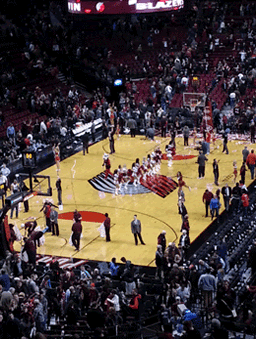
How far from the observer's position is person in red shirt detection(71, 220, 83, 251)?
1193 inches

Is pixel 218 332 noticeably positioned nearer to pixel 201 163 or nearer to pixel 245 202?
pixel 245 202

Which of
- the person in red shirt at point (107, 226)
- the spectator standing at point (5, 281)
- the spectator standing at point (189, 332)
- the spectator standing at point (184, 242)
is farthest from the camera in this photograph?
the person in red shirt at point (107, 226)

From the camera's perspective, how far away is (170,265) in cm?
2703

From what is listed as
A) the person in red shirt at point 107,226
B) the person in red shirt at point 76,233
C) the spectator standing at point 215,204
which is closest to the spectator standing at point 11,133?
the person in red shirt at point 107,226

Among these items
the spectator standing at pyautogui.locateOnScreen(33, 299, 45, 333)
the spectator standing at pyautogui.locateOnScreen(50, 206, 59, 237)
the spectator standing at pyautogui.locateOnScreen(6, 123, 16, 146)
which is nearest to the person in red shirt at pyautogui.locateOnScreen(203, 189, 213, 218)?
the spectator standing at pyautogui.locateOnScreen(50, 206, 59, 237)

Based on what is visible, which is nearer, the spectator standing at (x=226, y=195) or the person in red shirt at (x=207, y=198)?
the person in red shirt at (x=207, y=198)

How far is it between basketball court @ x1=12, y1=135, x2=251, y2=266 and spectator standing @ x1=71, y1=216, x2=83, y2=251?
1.14 ft

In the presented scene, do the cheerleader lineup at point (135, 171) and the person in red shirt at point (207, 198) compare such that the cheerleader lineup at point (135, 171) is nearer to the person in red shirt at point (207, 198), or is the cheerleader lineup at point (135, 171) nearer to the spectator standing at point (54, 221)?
the person in red shirt at point (207, 198)

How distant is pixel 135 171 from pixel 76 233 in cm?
794

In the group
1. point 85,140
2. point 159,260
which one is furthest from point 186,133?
point 159,260

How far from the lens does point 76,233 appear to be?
30.5 m

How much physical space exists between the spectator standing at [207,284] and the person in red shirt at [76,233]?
727cm

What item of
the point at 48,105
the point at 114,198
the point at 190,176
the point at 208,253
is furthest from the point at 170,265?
the point at 48,105

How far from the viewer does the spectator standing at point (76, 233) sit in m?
30.3
